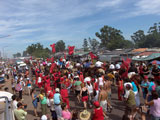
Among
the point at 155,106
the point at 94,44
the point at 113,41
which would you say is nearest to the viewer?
the point at 155,106

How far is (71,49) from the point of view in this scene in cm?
1579

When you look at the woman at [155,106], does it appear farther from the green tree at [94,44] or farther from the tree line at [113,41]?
the green tree at [94,44]

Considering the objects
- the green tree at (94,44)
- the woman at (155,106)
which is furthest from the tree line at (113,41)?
the woman at (155,106)

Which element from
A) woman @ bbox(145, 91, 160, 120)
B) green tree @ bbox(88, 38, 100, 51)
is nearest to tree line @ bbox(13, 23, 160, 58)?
green tree @ bbox(88, 38, 100, 51)

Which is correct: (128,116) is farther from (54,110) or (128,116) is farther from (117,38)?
(117,38)

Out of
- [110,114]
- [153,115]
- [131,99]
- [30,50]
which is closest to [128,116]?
[153,115]

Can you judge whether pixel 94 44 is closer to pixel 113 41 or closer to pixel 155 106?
pixel 113 41

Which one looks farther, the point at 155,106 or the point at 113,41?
the point at 113,41

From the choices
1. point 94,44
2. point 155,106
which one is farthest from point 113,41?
point 155,106

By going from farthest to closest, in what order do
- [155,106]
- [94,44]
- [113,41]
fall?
[94,44], [113,41], [155,106]

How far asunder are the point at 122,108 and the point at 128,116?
2949 mm

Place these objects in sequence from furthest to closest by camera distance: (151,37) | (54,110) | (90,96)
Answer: (151,37) < (90,96) < (54,110)

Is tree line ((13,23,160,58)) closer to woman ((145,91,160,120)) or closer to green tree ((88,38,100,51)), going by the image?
green tree ((88,38,100,51))

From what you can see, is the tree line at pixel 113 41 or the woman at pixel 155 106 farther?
the tree line at pixel 113 41
